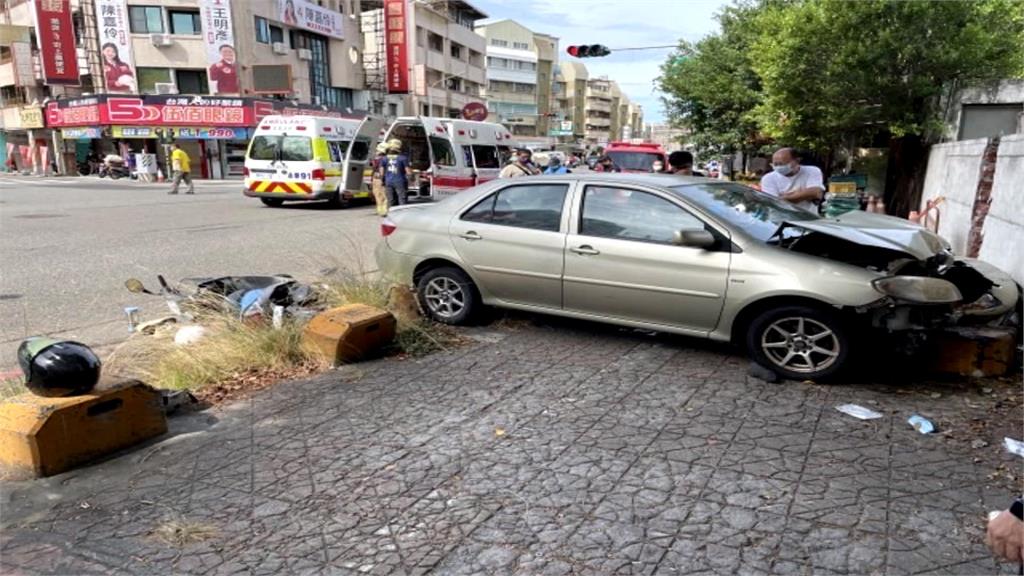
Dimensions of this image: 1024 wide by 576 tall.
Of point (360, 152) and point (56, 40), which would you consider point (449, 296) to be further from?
→ point (56, 40)

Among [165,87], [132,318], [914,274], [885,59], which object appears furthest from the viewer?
[165,87]

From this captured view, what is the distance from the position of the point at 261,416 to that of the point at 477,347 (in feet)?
6.06

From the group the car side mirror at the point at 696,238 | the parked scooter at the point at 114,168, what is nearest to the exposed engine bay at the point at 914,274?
the car side mirror at the point at 696,238

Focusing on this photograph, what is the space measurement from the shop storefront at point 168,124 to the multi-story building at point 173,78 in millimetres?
52

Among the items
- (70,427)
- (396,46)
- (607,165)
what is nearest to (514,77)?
(396,46)

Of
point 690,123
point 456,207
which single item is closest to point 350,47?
point 690,123

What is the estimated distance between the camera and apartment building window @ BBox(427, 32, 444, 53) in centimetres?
5606

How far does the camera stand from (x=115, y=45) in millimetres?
35469

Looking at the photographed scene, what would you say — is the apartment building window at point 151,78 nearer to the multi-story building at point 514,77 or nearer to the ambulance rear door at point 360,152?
the ambulance rear door at point 360,152

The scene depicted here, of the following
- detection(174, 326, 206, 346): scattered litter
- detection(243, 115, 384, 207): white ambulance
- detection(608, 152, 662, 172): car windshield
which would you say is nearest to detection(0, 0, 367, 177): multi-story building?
detection(243, 115, 384, 207): white ambulance

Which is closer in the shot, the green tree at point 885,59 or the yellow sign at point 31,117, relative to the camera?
the green tree at point 885,59

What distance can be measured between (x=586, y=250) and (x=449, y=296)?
4.67 ft

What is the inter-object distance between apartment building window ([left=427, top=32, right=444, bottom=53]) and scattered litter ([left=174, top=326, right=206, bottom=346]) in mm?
54454

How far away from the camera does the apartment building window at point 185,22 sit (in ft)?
119
